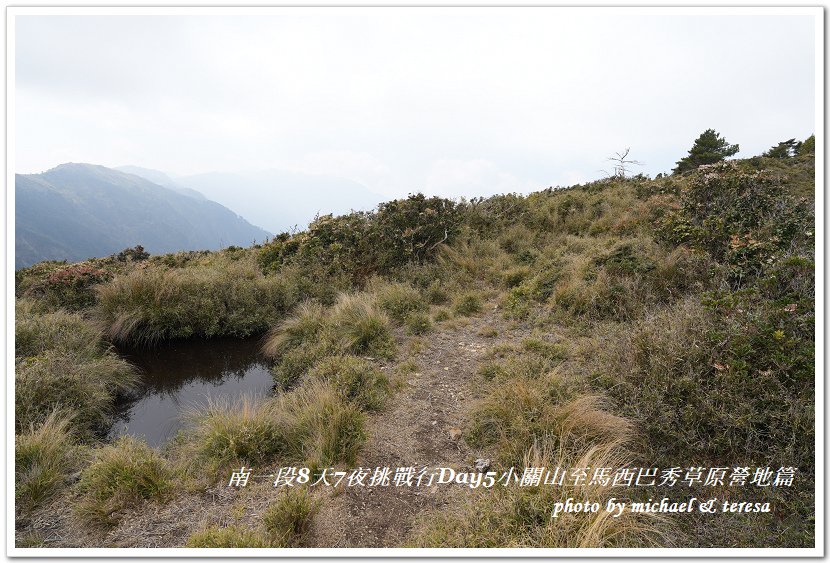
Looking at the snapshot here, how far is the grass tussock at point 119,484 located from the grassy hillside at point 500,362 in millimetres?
15

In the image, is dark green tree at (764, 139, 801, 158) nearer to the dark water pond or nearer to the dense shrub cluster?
the dense shrub cluster

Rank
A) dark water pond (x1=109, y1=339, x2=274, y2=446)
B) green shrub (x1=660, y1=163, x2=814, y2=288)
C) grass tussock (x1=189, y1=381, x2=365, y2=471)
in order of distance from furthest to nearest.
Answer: green shrub (x1=660, y1=163, x2=814, y2=288) → dark water pond (x1=109, y1=339, x2=274, y2=446) → grass tussock (x1=189, y1=381, x2=365, y2=471)

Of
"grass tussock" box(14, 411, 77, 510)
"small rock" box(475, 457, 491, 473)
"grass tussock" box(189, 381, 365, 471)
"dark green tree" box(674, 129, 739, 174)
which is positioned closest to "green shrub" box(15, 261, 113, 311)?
"grass tussock" box(14, 411, 77, 510)

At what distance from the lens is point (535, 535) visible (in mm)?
2496

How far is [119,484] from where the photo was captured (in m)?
3.20

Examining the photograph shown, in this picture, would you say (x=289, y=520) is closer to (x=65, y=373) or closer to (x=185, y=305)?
(x=65, y=373)

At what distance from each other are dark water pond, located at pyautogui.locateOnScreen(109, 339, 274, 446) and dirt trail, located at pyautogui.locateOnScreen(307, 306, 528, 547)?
2.60 metres

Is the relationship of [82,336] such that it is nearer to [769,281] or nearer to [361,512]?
[361,512]

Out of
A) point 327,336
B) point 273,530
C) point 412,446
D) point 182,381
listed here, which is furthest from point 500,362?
point 182,381

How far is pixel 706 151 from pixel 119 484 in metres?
27.8

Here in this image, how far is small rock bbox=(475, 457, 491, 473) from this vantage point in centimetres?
338

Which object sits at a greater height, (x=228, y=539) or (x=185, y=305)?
(x=185, y=305)

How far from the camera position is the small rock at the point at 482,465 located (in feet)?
11.1

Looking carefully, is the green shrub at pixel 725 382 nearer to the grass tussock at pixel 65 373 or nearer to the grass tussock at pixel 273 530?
the grass tussock at pixel 273 530
